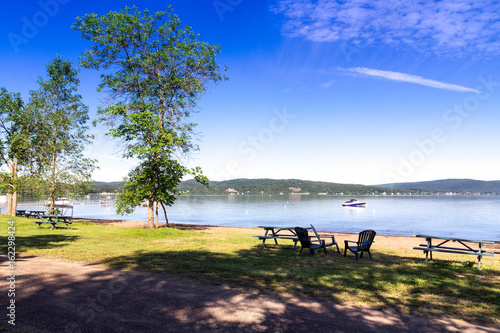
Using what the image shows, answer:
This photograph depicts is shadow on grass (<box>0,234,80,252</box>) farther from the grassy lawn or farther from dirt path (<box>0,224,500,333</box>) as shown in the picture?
dirt path (<box>0,224,500,333</box>)

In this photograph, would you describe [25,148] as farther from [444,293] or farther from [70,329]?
[444,293]

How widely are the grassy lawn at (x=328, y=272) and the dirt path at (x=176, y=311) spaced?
58 centimetres

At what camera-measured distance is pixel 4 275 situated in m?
6.59

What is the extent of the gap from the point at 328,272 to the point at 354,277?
27.9 inches

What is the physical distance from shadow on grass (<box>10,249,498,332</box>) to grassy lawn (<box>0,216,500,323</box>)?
4.8 inches

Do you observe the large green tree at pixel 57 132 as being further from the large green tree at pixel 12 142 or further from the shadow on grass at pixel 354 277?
the shadow on grass at pixel 354 277

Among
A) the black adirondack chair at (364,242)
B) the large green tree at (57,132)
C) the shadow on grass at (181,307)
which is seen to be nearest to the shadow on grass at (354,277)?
the shadow on grass at (181,307)

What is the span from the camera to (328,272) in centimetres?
816

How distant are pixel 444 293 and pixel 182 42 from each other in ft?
54.5

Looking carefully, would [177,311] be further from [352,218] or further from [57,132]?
[352,218]

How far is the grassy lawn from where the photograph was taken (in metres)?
5.91

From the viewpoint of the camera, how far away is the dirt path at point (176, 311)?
4523 millimetres

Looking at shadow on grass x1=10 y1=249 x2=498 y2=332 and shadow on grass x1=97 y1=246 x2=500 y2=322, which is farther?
shadow on grass x1=97 y1=246 x2=500 y2=322

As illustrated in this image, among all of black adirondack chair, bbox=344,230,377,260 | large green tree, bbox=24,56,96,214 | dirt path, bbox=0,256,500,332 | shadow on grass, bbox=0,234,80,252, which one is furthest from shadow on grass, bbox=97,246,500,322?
large green tree, bbox=24,56,96,214
